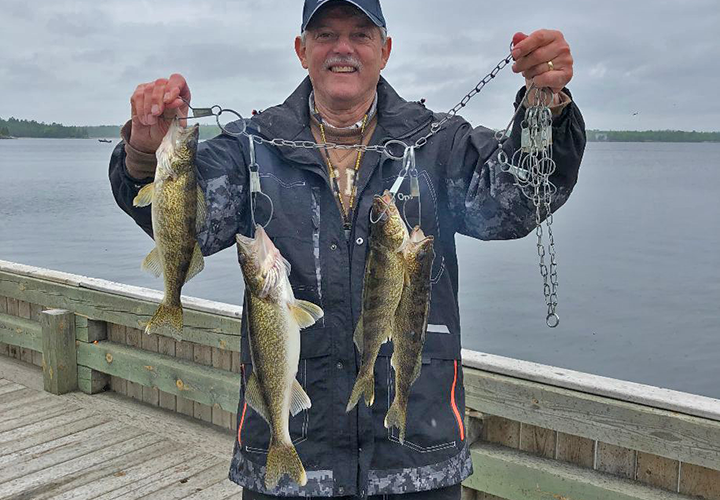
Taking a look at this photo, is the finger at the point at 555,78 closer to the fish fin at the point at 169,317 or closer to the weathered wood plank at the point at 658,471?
the fish fin at the point at 169,317

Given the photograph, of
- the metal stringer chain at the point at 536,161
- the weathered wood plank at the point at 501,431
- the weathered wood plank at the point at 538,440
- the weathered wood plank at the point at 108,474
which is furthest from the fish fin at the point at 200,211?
the weathered wood plank at the point at 108,474

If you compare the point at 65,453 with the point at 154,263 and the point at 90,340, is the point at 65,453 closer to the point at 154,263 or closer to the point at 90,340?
the point at 90,340

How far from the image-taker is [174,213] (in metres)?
2.70

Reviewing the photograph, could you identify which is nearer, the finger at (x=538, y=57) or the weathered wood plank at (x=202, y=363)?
the finger at (x=538, y=57)

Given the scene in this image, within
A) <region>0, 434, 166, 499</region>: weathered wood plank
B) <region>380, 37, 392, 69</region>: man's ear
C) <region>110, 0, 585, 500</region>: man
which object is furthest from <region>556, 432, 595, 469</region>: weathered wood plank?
<region>0, 434, 166, 499</region>: weathered wood plank

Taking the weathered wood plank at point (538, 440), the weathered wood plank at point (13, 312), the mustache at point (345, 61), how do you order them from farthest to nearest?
the weathered wood plank at point (13, 312) → the weathered wood plank at point (538, 440) → the mustache at point (345, 61)

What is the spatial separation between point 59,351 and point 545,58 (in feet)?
16.8

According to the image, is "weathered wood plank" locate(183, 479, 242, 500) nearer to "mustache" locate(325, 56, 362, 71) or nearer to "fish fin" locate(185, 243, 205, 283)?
"fish fin" locate(185, 243, 205, 283)

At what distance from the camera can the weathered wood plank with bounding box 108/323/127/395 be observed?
6.24m

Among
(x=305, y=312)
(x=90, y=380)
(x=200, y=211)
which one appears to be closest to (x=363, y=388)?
(x=305, y=312)

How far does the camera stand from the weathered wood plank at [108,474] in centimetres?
479

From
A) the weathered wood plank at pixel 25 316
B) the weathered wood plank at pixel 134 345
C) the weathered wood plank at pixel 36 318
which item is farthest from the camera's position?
the weathered wood plank at pixel 25 316

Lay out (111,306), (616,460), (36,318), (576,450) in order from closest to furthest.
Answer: (616,460) < (576,450) < (111,306) < (36,318)

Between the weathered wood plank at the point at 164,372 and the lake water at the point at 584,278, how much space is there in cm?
916
